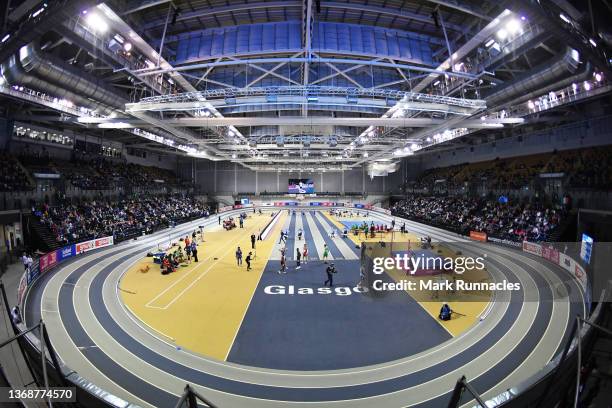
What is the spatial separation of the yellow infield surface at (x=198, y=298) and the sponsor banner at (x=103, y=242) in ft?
22.8

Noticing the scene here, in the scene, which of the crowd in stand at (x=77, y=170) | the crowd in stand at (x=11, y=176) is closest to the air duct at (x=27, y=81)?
the crowd in stand at (x=11, y=176)

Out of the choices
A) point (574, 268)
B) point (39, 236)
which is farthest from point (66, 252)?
point (574, 268)

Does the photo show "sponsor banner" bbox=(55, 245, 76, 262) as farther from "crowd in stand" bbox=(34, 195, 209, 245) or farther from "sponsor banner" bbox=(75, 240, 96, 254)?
"crowd in stand" bbox=(34, 195, 209, 245)

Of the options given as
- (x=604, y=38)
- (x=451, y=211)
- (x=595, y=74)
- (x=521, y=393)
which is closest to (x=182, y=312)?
(x=521, y=393)

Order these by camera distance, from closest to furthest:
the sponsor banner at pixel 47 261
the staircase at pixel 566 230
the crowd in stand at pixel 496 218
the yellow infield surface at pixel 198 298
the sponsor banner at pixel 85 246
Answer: the yellow infield surface at pixel 198 298
the sponsor banner at pixel 47 261
the staircase at pixel 566 230
the sponsor banner at pixel 85 246
the crowd in stand at pixel 496 218

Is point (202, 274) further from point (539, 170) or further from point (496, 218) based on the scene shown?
point (539, 170)

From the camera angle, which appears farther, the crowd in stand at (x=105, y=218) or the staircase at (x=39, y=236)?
the crowd in stand at (x=105, y=218)

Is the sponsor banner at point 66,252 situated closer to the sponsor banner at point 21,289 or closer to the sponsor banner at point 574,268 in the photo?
the sponsor banner at point 21,289

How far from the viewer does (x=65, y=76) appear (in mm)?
15320

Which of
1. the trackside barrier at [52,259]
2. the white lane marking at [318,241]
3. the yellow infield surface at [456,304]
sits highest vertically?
the trackside barrier at [52,259]

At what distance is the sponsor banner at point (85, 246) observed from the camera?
2374 centimetres

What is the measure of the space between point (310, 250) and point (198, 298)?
12313mm

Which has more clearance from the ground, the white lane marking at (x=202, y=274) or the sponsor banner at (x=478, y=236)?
the sponsor banner at (x=478, y=236)

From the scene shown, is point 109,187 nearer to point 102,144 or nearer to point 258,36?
point 102,144
